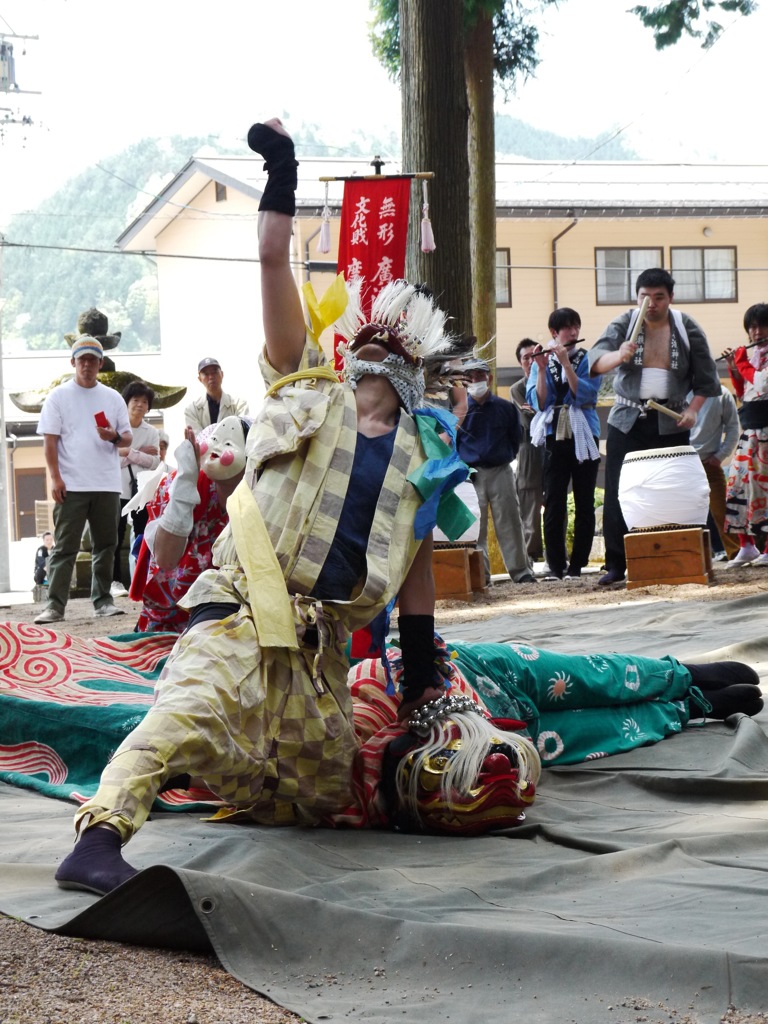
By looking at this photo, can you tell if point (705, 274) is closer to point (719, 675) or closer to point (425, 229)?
point (425, 229)

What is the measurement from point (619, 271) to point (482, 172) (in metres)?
11.2

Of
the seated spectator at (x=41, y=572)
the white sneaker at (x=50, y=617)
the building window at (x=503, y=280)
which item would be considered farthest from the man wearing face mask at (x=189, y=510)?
the building window at (x=503, y=280)

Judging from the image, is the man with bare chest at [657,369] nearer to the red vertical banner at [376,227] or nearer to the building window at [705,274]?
the red vertical banner at [376,227]

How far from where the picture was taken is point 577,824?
2.94 m

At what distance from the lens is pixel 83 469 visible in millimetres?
7965

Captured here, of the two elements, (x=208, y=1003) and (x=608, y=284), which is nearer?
(x=208, y=1003)

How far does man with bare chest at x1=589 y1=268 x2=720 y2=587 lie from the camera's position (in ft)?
25.1

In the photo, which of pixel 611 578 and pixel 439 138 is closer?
pixel 439 138

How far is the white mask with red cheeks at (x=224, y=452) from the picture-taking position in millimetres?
4203

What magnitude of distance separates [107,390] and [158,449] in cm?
162

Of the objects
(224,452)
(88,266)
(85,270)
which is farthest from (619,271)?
(88,266)

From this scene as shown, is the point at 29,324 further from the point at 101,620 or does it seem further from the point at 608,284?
the point at 101,620

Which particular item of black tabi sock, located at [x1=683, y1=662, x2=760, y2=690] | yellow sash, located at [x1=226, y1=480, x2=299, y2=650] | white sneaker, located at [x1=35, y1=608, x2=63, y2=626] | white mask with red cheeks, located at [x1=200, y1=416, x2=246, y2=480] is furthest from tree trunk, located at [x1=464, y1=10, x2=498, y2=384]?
yellow sash, located at [x1=226, y1=480, x2=299, y2=650]

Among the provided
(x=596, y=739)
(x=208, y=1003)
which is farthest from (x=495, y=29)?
(x=208, y=1003)
